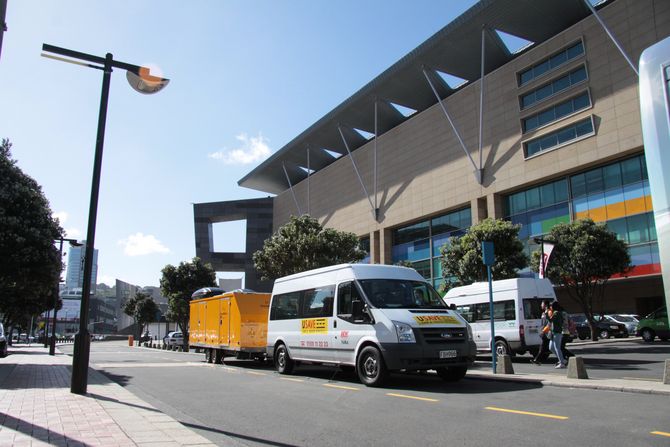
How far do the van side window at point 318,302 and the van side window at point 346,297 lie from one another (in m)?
0.31

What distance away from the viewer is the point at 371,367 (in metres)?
10.1

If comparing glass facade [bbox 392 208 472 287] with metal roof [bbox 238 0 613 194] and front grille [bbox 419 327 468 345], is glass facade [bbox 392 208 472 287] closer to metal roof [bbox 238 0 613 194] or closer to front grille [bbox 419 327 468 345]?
metal roof [bbox 238 0 613 194]

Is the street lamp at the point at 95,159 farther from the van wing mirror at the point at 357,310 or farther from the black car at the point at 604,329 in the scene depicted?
the black car at the point at 604,329

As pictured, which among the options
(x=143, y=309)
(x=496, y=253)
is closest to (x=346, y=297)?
(x=496, y=253)

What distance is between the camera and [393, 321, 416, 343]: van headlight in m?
9.53

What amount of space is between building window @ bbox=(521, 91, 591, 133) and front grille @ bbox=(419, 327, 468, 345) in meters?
29.0

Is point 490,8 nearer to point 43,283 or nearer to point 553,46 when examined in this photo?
point 553,46

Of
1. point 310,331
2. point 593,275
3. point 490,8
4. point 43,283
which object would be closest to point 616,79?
point 490,8

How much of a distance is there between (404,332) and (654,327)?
21063 mm

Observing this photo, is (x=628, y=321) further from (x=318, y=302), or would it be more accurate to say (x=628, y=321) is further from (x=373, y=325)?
(x=373, y=325)

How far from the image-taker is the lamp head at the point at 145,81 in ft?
29.9

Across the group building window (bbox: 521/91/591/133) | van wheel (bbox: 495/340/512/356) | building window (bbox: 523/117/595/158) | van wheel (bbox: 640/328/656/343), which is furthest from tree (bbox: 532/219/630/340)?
van wheel (bbox: 495/340/512/356)

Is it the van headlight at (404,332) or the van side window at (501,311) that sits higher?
the van side window at (501,311)

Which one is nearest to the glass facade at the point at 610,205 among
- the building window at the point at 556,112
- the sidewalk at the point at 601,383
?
the building window at the point at 556,112
